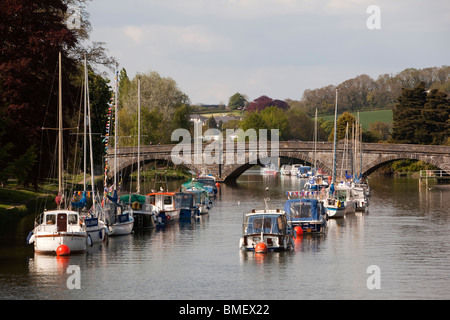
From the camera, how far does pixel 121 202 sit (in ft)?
178

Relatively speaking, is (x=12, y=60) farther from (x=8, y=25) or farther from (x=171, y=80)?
(x=171, y=80)

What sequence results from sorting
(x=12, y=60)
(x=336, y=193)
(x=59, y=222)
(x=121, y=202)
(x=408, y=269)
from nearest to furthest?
1. (x=408, y=269)
2. (x=59, y=222)
3. (x=121, y=202)
4. (x=12, y=60)
5. (x=336, y=193)

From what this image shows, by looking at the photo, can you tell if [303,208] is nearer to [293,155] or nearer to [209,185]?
[209,185]

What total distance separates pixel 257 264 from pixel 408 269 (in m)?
7.85

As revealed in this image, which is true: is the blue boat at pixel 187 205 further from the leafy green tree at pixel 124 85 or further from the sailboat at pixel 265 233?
the leafy green tree at pixel 124 85

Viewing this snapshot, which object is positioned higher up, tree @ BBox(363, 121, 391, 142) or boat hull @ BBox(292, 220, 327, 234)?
tree @ BBox(363, 121, 391, 142)

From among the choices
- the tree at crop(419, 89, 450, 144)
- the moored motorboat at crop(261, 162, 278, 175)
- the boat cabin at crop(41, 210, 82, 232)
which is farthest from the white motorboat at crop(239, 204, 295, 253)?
the moored motorboat at crop(261, 162, 278, 175)

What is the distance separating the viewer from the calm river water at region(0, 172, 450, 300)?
113 ft

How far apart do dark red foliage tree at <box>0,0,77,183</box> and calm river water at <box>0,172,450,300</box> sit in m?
7.81

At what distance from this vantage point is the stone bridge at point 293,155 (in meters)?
103

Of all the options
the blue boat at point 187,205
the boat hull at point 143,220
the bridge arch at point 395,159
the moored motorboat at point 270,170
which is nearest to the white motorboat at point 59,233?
the boat hull at point 143,220

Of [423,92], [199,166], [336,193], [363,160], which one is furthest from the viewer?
[423,92]

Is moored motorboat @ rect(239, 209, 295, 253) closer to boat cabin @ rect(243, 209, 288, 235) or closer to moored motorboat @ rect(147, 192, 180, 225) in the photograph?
boat cabin @ rect(243, 209, 288, 235)

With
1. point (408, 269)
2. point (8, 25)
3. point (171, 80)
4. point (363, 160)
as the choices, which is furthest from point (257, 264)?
point (171, 80)
